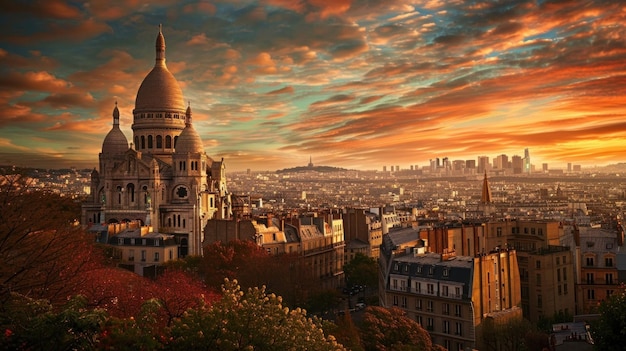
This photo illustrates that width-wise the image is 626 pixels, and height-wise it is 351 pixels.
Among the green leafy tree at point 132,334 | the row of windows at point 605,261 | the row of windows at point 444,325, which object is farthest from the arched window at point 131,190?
the green leafy tree at point 132,334

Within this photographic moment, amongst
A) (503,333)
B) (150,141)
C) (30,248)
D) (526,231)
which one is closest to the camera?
(30,248)

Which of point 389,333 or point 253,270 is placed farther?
point 253,270

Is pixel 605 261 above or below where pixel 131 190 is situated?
below

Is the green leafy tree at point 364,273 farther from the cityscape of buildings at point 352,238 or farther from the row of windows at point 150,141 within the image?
the row of windows at point 150,141

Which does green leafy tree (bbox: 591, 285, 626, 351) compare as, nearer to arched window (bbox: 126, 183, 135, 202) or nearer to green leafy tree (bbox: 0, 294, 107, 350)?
green leafy tree (bbox: 0, 294, 107, 350)

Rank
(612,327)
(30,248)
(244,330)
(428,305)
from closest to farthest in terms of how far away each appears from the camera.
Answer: (244,330), (30,248), (612,327), (428,305)

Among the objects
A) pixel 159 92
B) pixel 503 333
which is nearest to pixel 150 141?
pixel 159 92

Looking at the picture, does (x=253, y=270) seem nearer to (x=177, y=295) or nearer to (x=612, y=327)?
(x=177, y=295)
